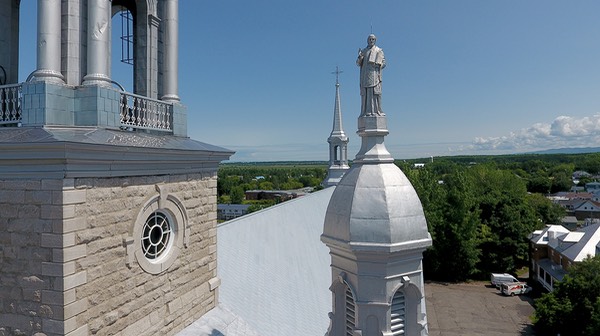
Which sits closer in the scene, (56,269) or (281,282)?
(56,269)

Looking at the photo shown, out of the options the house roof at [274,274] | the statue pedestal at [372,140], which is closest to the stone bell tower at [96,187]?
the house roof at [274,274]

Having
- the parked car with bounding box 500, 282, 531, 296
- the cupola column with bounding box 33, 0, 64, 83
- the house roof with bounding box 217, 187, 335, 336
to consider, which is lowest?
the parked car with bounding box 500, 282, 531, 296

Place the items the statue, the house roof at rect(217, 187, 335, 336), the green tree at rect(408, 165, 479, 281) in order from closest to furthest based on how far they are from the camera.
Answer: the statue → the house roof at rect(217, 187, 335, 336) → the green tree at rect(408, 165, 479, 281)

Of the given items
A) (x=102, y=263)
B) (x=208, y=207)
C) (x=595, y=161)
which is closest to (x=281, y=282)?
(x=208, y=207)

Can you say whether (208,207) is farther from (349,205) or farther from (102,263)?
(349,205)

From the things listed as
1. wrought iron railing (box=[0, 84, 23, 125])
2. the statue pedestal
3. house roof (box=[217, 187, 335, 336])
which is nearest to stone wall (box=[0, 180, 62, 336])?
wrought iron railing (box=[0, 84, 23, 125])

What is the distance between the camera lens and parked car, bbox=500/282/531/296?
100 feet

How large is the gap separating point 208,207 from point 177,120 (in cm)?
187

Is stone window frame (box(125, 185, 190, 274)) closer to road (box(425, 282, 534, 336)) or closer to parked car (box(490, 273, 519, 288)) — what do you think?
road (box(425, 282, 534, 336))

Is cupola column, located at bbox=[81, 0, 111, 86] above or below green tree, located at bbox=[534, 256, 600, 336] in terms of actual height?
above

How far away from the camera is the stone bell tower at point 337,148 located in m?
32.3

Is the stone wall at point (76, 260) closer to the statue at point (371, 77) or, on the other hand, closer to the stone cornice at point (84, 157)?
the stone cornice at point (84, 157)

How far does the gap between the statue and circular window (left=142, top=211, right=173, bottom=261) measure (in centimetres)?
393

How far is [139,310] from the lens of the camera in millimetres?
6207
